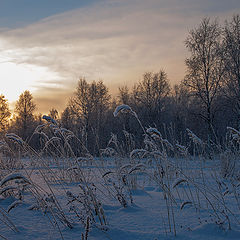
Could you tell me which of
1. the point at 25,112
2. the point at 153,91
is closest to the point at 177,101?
the point at 153,91

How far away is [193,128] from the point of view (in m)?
31.6

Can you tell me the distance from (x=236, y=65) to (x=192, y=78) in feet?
9.37

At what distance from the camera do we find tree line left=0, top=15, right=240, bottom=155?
1653 cm

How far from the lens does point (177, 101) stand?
4456cm

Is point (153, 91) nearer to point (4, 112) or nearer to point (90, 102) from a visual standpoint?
point (90, 102)

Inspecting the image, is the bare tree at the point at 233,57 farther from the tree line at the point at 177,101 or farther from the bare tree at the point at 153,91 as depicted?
the bare tree at the point at 153,91

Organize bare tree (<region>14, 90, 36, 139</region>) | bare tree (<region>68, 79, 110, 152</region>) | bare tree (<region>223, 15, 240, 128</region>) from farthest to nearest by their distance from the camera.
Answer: bare tree (<region>14, 90, 36, 139</region>)
bare tree (<region>68, 79, 110, 152</region>)
bare tree (<region>223, 15, 240, 128</region>)

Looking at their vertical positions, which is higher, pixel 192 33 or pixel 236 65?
pixel 192 33

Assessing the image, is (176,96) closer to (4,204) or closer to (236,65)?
(236,65)

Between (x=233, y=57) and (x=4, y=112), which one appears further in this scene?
(x=4, y=112)

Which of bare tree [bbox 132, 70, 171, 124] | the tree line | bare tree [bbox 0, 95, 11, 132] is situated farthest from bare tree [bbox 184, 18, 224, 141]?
bare tree [bbox 0, 95, 11, 132]

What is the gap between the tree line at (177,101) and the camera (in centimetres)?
1653

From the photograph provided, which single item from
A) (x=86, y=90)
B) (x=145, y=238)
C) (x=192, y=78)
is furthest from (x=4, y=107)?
(x=145, y=238)

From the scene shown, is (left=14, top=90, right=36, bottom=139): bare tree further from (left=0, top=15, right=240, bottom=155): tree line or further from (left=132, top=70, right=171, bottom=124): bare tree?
(left=132, top=70, right=171, bottom=124): bare tree
